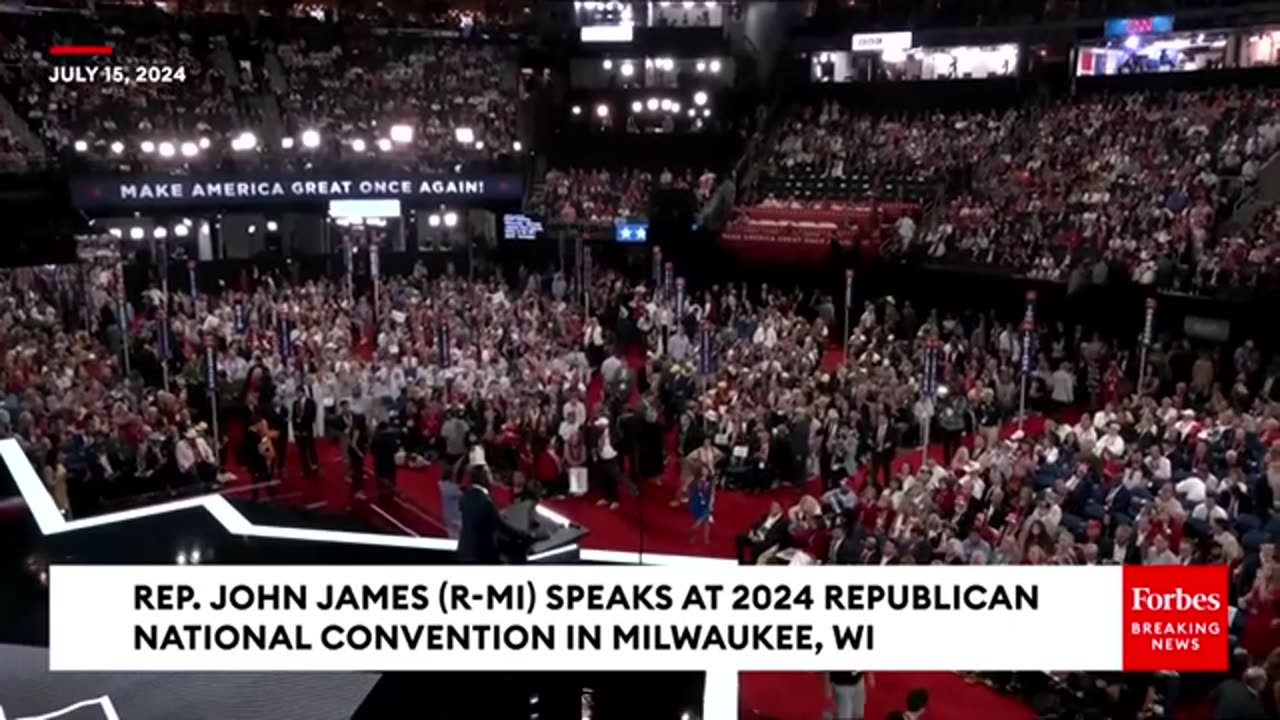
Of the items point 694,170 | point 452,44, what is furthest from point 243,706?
point 452,44

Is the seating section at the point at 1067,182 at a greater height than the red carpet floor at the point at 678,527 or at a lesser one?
greater

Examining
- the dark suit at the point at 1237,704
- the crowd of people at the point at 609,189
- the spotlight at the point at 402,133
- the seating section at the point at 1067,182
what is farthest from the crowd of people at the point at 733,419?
the spotlight at the point at 402,133

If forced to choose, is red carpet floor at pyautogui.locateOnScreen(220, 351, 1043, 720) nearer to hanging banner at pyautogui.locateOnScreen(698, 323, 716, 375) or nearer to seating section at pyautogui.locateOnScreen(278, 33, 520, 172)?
hanging banner at pyautogui.locateOnScreen(698, 323, 716, 375)

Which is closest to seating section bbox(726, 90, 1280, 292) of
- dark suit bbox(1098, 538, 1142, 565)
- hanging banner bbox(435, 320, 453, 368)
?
dark suit bbox(1098, 538, 1142, 565)

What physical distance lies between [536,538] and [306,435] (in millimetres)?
6923

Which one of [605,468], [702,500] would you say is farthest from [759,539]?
[605,468]

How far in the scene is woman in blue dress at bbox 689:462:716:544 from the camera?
46.9 feet

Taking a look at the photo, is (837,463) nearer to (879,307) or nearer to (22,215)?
(879,307)

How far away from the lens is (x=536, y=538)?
35.7 feet

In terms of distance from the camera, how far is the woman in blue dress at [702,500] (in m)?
14.3

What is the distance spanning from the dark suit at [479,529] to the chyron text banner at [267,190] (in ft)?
77.7

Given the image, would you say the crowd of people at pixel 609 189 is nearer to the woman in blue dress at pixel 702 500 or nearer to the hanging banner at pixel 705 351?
the hanging banner at pixel 705 351

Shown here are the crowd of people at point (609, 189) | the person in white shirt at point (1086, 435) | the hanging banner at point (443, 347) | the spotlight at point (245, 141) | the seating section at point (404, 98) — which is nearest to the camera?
the person in white shirt at point (1086, 435)

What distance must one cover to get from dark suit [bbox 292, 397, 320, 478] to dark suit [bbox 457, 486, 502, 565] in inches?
278
